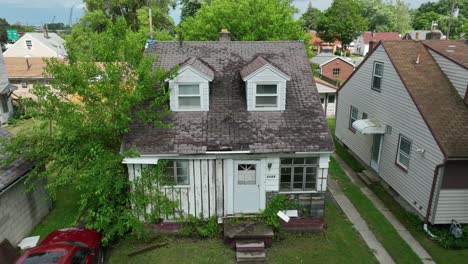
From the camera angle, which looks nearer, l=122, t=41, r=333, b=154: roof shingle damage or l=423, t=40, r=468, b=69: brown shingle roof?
l=122, t=41, r=333, b=154: roof shingle damage

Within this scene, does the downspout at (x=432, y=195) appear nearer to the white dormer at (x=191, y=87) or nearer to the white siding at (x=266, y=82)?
the white siding at (x=266, y=82)

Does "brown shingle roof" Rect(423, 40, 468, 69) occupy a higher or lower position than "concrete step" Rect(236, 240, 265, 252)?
higher

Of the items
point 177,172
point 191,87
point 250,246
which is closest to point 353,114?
point 191,87

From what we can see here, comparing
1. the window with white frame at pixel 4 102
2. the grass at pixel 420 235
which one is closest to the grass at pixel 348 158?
the grass at pixel 420 235

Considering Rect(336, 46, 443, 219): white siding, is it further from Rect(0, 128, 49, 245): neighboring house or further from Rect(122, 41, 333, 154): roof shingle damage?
Rect(0, 128, 49, 245): neighboring house

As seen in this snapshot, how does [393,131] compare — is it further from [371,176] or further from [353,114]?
[353,114]

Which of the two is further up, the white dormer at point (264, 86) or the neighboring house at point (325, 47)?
the neighboring house at point (325, 47)

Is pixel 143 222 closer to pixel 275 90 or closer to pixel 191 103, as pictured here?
pixel 191 103

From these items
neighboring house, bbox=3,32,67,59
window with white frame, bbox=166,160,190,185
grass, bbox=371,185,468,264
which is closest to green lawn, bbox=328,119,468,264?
grass, bbox=371,185,468,264
